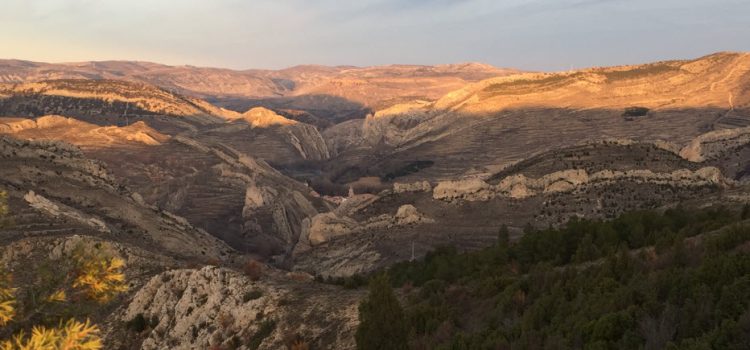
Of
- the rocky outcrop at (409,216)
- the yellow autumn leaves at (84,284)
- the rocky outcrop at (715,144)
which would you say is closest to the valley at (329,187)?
the rocky outcrop at (409,216)

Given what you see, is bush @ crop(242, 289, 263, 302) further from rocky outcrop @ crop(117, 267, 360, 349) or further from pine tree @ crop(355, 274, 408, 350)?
pine tree @ crop(355, 274, 408, 350)

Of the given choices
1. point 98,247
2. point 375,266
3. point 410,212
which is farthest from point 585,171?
point 98,247

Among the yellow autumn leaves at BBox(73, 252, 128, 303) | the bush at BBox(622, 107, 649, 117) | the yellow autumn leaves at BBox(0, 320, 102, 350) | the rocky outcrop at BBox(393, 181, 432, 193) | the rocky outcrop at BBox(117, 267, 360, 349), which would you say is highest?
the yellow autumn leaves at BBox(73, 252, 128, 303)

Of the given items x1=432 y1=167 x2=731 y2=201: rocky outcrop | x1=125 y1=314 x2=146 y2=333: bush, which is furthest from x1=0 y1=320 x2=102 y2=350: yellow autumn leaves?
x1=432 y1=167 x2=731 y2=201: rocky outcrop

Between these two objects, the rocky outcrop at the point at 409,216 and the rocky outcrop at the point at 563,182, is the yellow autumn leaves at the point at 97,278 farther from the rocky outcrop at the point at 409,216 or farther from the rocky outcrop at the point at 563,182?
the rocky outcrop at the point at 563,182

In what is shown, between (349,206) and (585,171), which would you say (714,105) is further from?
(349,206)

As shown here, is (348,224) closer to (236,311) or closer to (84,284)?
(236,311)
